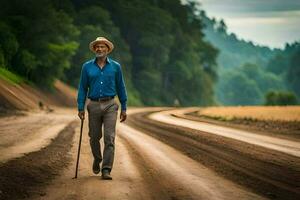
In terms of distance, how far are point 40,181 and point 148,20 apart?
7121 cm

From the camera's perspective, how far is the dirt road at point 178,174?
766 cm

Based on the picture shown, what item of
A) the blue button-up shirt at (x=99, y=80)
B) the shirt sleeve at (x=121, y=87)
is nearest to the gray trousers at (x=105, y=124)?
the blue button-up shirt at (x=99, y=80)

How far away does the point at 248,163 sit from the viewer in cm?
1161

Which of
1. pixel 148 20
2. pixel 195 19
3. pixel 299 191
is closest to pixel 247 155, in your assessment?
pixel 299 191

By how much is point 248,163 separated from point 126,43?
6585 cm

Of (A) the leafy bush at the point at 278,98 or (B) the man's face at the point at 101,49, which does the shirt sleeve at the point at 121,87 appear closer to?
(B) the man's face at the point at 101,49

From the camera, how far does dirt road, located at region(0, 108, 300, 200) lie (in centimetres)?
766

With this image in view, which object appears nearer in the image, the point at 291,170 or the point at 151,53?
the point at 291,170

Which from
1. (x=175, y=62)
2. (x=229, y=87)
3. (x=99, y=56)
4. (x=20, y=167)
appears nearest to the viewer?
(x=99, y=56)

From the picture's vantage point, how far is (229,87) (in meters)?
187

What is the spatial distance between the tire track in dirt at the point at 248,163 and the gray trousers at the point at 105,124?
79.0 inches

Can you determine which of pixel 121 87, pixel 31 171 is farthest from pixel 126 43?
pixel 31 171

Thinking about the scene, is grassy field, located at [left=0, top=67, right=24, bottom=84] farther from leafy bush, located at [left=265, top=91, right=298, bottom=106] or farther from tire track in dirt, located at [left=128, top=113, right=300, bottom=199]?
leafy bush, located at [left=265, top=91, right=298, bottom=106]

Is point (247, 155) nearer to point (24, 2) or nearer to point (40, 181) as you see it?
point (40, 181)
